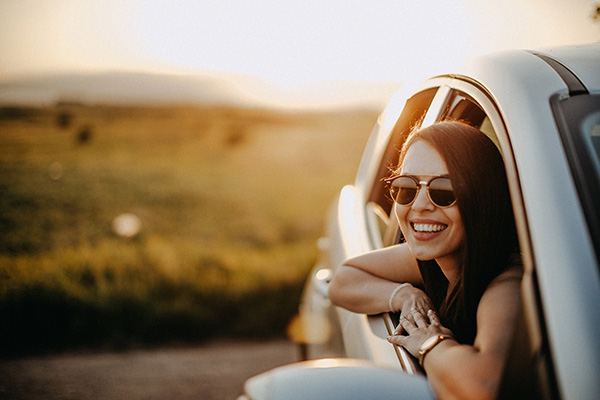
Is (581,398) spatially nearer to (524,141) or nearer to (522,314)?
(522,314)

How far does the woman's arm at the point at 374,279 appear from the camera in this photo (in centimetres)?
187

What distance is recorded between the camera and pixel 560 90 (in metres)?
1.39

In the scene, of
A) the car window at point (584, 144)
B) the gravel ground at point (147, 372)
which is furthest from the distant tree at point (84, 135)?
the car window at point (584, 144)

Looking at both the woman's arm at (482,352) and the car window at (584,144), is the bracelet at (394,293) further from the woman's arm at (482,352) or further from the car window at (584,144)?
the car window at (584,144)

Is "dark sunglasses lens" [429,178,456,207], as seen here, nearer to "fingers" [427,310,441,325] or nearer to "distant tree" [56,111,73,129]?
"fingers" [427,310,441,325]

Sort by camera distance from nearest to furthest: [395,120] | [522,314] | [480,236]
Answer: [522,314] → [480,236] → [395,120]

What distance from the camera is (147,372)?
15.9 feet

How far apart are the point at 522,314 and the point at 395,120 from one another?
1.44 meters

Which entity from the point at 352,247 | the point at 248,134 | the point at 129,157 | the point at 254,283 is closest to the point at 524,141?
the point at 352,247

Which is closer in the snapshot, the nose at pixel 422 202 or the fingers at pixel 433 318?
the fingers at pixel 433 318

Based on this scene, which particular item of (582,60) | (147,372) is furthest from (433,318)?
(147,372)

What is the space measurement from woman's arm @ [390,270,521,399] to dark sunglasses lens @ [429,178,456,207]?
26cm

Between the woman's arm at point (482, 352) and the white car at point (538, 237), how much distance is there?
0.06m

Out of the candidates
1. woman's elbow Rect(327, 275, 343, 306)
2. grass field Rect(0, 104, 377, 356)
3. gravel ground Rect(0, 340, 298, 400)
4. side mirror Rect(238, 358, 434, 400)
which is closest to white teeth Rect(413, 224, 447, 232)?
woman's elbow Rect(327, 275, 343, 306)
